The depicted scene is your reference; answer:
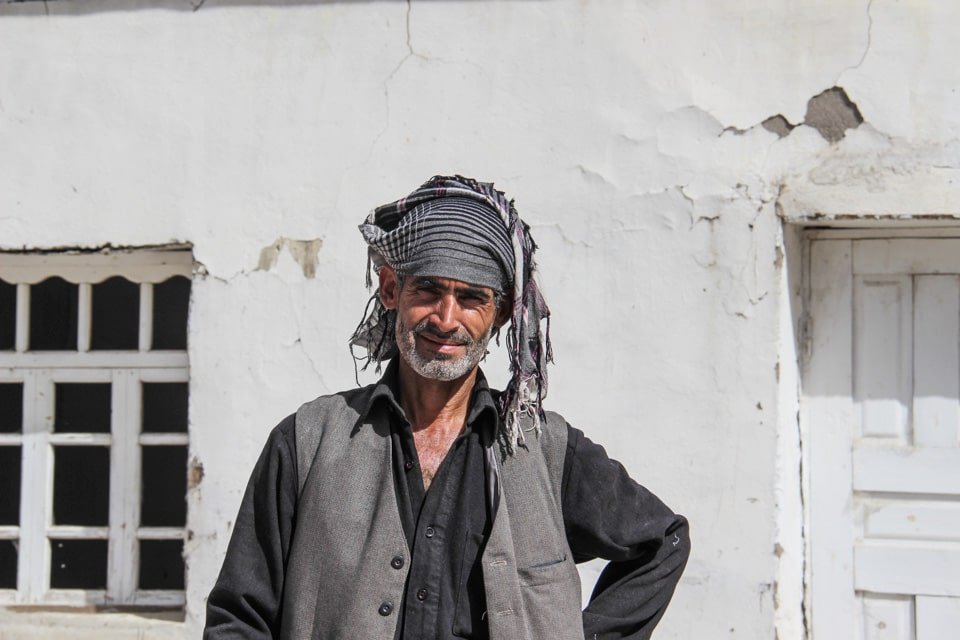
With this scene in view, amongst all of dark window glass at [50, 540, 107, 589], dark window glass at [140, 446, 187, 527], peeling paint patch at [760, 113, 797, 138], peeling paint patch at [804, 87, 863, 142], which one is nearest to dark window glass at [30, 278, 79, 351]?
dark window glass at [140, 446, 187, 527]

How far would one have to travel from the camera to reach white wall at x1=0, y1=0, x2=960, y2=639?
3.44 m

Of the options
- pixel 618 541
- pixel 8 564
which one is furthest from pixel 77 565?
pixel 618 541

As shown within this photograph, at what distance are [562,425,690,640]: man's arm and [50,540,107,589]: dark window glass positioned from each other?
2.44 meters

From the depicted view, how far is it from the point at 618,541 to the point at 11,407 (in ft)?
8.96

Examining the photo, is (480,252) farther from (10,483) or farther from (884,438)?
(10,483)

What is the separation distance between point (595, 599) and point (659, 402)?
1214mm

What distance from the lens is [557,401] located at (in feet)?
11.7

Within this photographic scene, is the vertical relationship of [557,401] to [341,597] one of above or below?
above

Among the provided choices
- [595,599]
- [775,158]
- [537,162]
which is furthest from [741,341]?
[595,599]

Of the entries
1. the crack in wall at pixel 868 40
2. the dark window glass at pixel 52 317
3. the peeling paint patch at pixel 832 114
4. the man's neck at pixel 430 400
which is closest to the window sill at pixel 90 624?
the dark window glass at pixel 52 317

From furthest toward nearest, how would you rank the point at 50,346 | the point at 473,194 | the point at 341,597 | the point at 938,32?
the point at 50,346 < the point at 938,32 < the point at 473,194 < the point at 341,597

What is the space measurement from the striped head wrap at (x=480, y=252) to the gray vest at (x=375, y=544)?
119 millimetres

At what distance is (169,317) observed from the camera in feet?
13.5

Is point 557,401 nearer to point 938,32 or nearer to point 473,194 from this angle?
point 473,194
